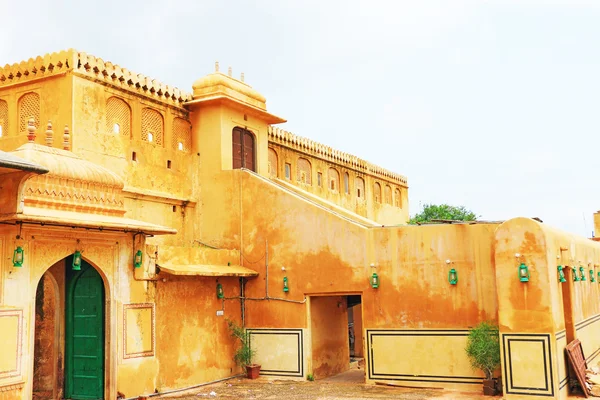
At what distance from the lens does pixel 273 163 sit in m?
21.0

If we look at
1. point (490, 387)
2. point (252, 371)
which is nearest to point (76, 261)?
point (252, 371)

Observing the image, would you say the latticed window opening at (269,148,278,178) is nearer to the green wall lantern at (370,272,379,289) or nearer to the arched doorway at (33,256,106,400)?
the green wall lantern at (370,272,379,289)

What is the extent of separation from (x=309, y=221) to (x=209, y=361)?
386 cm

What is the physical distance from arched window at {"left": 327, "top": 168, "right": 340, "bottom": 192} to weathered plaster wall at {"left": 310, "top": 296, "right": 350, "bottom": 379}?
8.02m

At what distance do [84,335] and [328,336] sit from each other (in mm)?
6038

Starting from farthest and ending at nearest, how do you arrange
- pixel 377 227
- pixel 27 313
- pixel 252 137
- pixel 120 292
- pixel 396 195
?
pixel 396 195
pixel 252 137
pixel 377 227
pixel 120 292
pixel 27 313

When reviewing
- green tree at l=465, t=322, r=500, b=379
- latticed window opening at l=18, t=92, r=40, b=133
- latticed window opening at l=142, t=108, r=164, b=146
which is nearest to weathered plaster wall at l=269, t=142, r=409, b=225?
latticed window opening at l=142, t=108, r=164, b=146

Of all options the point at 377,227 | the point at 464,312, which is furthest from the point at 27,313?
the point at 464,312

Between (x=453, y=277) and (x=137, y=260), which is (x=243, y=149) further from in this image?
(x=453, y=277)

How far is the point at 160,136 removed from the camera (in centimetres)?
1622

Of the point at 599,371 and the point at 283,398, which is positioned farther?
the point at 599,371

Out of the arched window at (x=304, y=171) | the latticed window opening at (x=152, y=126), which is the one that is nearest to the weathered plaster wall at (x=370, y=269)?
the latticed window opening at (x=152, y=126)

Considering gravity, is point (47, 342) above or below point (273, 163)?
below

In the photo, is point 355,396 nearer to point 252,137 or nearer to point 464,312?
point 464,312
